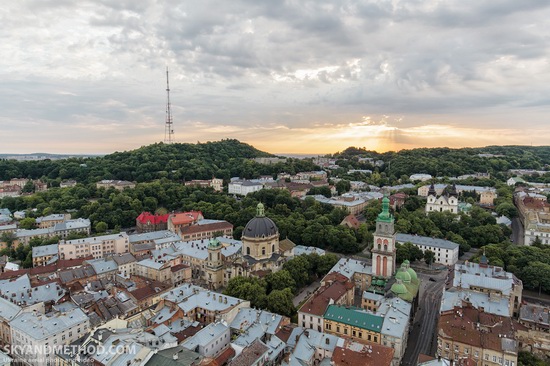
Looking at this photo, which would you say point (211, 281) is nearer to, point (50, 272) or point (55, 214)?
point (50, 272)

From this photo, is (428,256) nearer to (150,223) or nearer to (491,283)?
(491,283)

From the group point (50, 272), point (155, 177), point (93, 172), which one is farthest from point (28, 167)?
point (50, 272)

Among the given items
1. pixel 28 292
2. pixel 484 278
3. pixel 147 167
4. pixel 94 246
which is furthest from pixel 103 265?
pixel 147 167

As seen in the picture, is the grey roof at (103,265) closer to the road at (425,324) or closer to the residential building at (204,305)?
the residential building at (204,305)

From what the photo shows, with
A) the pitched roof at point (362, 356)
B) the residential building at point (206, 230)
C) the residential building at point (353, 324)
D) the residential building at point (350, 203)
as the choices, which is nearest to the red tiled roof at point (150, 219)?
the residential building at point (206, 230)

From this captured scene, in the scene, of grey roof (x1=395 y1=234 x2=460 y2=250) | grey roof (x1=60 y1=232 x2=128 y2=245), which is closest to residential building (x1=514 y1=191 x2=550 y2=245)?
grey roof (x1=395 y1=234 x2=460 y2=250)

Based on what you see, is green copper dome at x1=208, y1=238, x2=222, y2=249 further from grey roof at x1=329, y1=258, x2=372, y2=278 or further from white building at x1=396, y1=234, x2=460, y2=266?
white building at x1=396, y1=234, x2=460, y2=266

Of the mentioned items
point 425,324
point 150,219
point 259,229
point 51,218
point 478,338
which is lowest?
point 425,324
